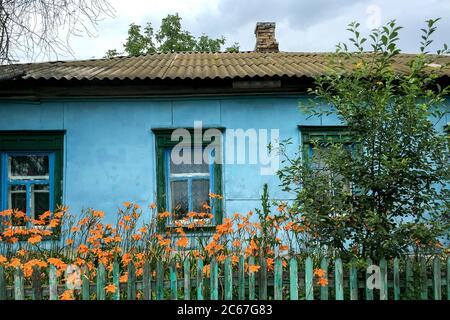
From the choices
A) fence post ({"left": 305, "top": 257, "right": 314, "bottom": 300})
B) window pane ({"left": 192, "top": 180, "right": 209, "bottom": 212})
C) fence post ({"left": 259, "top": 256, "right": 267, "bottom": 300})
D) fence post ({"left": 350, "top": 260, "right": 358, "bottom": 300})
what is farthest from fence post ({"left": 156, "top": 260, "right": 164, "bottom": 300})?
window pane ({"left": 192, "top": 180, "right": 209, "bottom": 212})

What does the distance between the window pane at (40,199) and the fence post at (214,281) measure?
428 cm

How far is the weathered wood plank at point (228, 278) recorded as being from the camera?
380cm

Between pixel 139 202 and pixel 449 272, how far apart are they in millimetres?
4702

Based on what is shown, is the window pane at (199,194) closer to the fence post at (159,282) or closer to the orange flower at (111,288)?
the fence post at (159,282)

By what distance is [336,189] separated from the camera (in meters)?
4.09

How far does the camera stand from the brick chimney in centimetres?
1110

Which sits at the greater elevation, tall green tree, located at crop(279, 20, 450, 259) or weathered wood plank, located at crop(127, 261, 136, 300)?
tall green tree, located at crop(279, 20, 450, 259)

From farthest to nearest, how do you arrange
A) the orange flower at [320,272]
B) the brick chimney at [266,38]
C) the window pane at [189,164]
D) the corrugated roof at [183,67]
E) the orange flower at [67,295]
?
1. the brick chimney at [266,38]
2. the window pane at [189,164]
3. the corrugated roof at [183,67]
4. the orange flower at [320,272]
5. the orange flower at [67,295]

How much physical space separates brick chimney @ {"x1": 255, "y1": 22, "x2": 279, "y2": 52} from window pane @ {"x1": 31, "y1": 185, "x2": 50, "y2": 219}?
670cm

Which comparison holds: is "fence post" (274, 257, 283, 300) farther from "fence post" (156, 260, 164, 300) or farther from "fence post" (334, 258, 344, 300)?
"fence post" (156, 260, 164, 300)

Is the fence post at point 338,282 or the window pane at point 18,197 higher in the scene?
the window pane at point 18,197

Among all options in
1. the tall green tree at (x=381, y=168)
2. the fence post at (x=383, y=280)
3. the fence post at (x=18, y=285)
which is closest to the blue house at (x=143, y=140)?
the tall green tree at (x=381, y=168)

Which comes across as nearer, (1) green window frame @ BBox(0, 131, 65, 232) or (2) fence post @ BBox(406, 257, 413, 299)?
(2) fence post @ BBox(406, 257, 413, 299)
